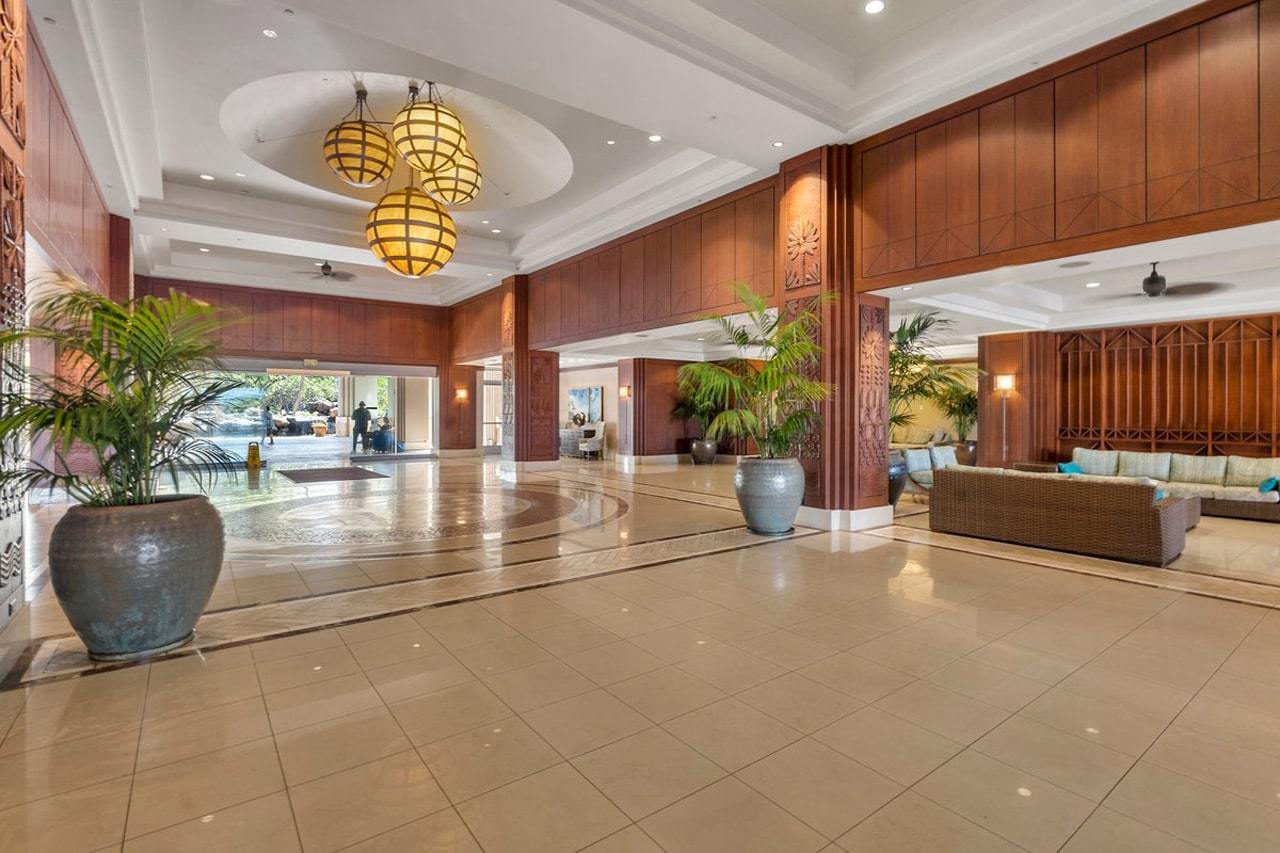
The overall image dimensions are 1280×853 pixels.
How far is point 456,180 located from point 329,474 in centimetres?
803

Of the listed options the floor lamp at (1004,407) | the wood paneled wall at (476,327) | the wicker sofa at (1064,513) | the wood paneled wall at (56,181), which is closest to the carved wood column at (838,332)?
the wicker sofa at (1064,513)

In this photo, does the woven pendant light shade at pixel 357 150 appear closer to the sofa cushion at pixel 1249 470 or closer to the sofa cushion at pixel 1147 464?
the sofa cushion at pixel 1147 464

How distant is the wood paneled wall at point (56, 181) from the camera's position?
457cm

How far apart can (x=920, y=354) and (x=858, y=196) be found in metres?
2.49

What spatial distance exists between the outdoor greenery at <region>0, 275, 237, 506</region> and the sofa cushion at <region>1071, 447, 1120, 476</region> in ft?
37.3

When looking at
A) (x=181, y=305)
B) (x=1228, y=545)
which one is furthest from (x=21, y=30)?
(x=1228, y=545)

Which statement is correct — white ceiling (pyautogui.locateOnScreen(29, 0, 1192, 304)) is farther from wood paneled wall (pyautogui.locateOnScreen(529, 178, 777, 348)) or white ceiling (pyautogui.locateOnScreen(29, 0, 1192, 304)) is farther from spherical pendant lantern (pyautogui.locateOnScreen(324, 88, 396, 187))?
spherical pendant lantern (pyautogui.locateOnScreen(324, 88, 396, 187))

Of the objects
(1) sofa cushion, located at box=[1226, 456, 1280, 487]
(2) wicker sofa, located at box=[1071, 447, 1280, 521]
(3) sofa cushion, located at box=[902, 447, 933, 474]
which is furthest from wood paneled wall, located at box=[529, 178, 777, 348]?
(1) sofa cushion, located at box=[1226, 456, 1280, 487]

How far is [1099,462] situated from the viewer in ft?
31.7

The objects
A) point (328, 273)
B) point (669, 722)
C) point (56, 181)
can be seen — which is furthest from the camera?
point (328, 273)

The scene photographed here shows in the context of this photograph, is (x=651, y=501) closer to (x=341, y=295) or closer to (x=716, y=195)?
(x=716, y=195)

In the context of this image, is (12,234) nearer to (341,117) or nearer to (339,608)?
(339,608)

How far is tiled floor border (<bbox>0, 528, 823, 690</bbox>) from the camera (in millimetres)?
3006

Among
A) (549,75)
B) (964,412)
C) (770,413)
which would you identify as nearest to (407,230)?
(549,75)
